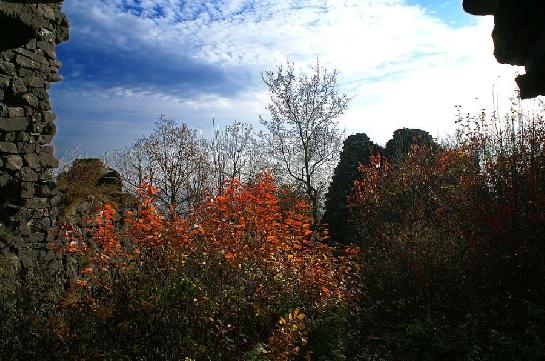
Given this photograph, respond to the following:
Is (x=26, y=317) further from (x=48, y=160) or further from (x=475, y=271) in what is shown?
(x=475, y=271)

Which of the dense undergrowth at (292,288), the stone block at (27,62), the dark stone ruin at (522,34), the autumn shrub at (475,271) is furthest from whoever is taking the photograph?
the stone block at (27,62)

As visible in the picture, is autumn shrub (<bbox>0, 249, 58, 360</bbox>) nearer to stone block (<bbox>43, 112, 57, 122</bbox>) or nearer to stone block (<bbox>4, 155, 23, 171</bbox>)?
stone block (<bbox>4, 155, 23, 171</bbox>)

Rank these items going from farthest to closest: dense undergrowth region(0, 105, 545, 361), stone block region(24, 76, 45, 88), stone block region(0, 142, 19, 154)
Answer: stone block region(24, 76, 45, 88) < stone block region(0, 142, 19, 154) < dense undergrowth region(0, 105, 545, 361)

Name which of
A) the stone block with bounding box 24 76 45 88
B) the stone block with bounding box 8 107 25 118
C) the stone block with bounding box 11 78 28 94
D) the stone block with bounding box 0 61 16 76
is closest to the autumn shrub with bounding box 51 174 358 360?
the stone block with bounding box 8 107 25 118

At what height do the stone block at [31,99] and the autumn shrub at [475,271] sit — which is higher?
the stone block at [31,99]

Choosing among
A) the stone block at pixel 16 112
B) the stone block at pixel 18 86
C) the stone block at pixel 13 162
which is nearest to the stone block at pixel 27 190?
the stone block at pixel 13 162

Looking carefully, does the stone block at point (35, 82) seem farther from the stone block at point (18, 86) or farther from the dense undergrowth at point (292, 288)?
the dense undergrowth at point (292, 288)

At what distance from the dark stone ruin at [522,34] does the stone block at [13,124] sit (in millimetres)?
7370

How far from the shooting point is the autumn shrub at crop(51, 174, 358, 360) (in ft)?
14.9

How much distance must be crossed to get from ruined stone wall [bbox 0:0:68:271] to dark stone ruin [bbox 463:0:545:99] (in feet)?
22.6

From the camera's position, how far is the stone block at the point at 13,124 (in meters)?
7.43

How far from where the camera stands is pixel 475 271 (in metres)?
7.55

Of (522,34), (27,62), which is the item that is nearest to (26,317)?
(27,62)

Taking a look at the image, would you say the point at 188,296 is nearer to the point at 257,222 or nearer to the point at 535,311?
the point at 257,222
